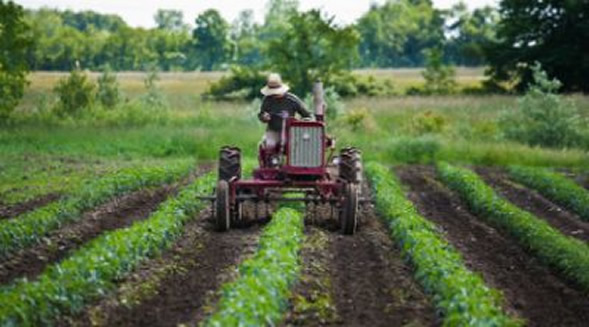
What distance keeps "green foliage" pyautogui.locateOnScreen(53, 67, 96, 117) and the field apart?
10545 millimetres

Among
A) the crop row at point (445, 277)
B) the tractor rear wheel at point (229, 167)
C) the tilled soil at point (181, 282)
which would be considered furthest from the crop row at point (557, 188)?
the tilled soil at point (181, 282)

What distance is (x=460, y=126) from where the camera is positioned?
120 ft

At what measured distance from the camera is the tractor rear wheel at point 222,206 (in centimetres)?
1548

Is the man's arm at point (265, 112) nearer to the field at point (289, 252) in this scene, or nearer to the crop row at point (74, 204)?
the field at point (289, 252)

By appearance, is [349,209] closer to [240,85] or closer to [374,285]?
[374,285]

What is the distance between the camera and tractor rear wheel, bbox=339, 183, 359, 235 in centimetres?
1550

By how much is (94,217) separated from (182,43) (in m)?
88.2

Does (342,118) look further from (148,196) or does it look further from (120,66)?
(120,66)

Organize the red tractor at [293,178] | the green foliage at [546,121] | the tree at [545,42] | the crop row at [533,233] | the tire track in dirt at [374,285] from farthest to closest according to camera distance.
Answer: the tree at [545,42], the green foliage at [546,121], the red tractor at [293,178], the crop row at [533,233], the tire track in dirt at [374,285]

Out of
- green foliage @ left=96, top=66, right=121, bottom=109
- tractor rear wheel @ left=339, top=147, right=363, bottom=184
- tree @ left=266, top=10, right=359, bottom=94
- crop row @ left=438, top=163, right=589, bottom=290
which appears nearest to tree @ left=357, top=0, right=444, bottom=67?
tree @ left=266, top=10, right=359, bottom=94

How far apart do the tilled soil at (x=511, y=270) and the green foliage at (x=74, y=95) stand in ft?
71.6

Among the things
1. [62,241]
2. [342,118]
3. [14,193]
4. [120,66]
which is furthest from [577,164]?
[120,66]

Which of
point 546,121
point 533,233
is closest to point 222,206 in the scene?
point 533,233

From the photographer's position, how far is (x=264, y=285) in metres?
10.7
